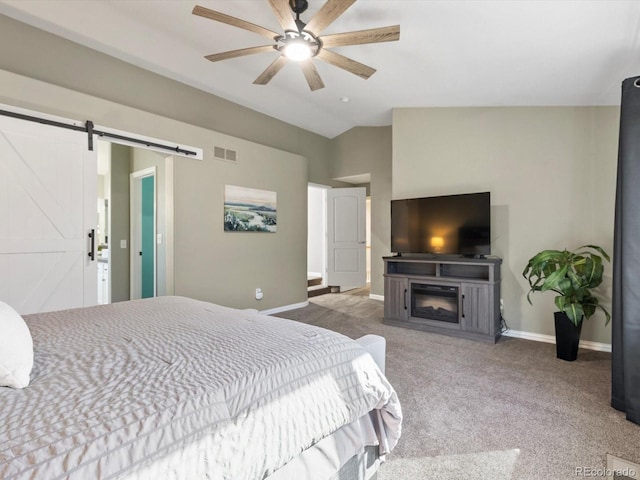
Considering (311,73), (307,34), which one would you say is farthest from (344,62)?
(307,34)

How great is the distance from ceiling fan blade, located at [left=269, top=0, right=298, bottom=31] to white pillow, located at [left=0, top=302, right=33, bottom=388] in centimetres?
220

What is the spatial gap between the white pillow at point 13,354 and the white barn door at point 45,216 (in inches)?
91.9

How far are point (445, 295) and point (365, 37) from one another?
116 inches

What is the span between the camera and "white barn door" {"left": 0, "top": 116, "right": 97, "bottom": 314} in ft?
9.04

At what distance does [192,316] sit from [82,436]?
1.03 meters

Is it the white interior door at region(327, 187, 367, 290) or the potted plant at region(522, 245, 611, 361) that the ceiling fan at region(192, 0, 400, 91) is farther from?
the white interior door at region(327, 187, 367, 290)

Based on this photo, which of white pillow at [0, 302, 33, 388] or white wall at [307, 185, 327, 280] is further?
white wall at [307, 185, 327, 280]

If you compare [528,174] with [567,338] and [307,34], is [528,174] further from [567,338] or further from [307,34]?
[307,34]

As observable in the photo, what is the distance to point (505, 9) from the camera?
2436 mm

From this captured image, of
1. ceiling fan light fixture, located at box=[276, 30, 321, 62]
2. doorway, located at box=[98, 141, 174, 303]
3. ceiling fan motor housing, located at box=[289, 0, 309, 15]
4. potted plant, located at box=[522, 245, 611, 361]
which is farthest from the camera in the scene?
doorway, located at box=[98, 141, 174, 303]

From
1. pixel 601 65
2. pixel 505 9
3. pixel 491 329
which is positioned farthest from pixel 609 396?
pixel 505 9

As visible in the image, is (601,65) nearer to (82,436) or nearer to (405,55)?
(405,55)

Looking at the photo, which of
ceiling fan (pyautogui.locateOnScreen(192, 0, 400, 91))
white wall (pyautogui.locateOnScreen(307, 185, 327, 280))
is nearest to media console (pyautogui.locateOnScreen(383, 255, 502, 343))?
ceiling fan (pyautogui.locateOnScreen(192, 0, 400, 91))

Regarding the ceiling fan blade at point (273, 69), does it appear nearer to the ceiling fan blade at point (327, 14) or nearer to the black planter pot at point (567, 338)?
the ceiling fan blade at point (327, 14)
